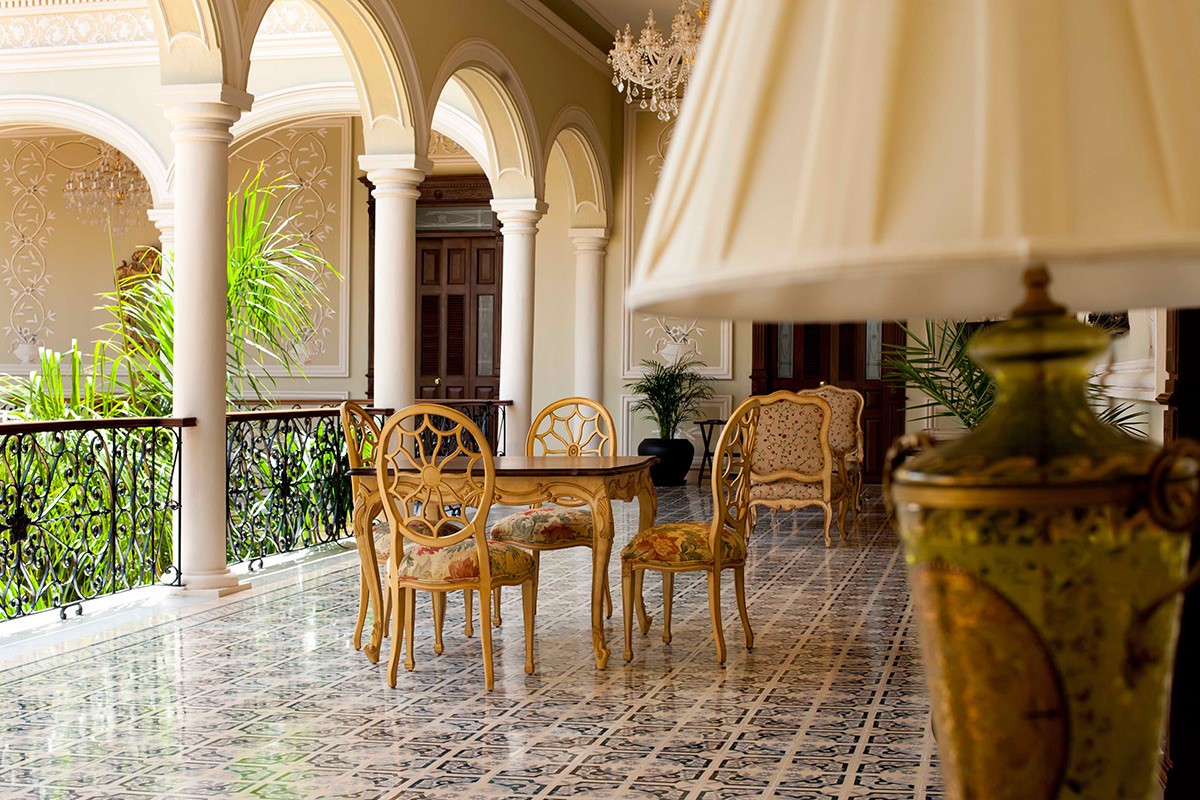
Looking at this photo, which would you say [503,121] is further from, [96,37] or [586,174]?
[96,37]

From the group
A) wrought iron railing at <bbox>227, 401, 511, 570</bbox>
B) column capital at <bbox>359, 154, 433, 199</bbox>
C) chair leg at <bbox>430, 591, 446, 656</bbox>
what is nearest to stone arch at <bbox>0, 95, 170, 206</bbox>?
column capital at <bbox>359, 154, 433, 199</bbox>

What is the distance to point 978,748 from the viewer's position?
2.91ft

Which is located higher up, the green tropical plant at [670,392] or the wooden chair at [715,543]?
the green tropical plant at [670,392]

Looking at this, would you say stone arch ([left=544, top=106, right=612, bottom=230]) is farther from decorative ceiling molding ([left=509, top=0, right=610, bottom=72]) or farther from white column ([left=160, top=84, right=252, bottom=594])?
white column ([left=160, top=84, right=252, bottom=594])

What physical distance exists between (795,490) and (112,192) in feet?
31.1

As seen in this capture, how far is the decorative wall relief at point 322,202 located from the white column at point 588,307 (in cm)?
287

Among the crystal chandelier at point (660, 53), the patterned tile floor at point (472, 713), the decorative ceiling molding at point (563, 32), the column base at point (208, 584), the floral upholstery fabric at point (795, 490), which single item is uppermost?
the decorative ceiling molding at point (563, 32)

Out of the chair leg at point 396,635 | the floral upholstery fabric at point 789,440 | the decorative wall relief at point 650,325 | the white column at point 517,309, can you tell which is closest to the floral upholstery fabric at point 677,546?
the chair leg at point 396,635

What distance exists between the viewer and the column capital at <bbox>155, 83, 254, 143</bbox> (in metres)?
6.56

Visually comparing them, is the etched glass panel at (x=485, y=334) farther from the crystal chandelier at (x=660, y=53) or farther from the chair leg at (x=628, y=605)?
the chair leg at (x=628, y=605)

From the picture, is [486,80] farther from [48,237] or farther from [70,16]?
[48,237]

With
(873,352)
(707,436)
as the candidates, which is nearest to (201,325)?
(707,436)

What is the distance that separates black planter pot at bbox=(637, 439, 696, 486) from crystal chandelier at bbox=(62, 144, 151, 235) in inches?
262

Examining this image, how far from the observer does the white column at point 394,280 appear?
898 centimetres
